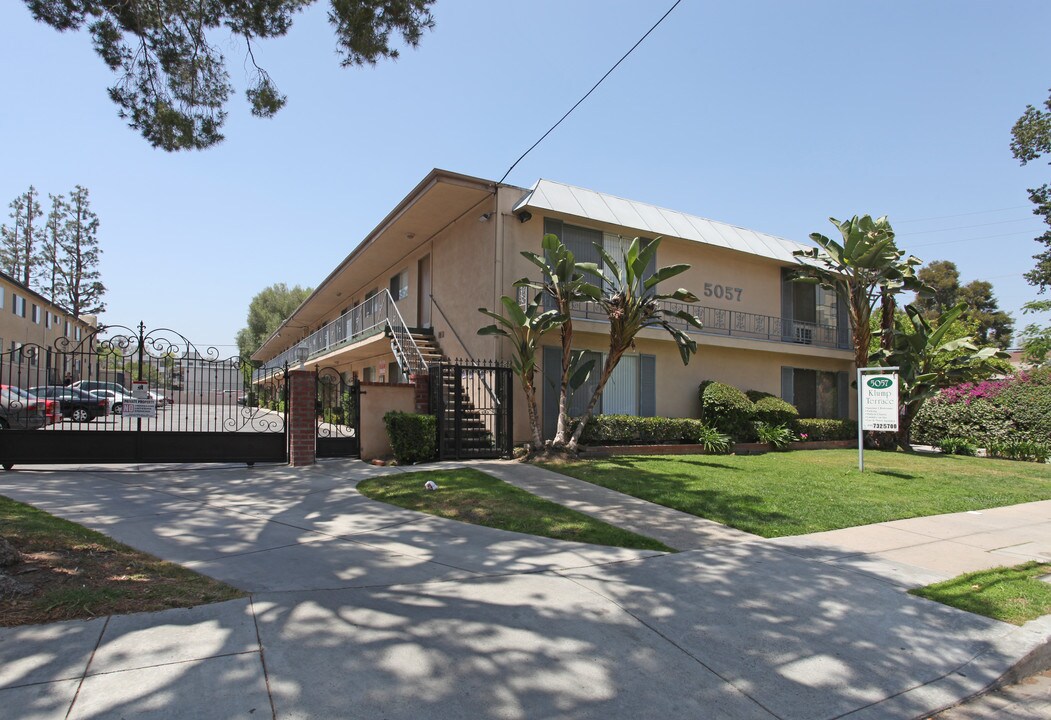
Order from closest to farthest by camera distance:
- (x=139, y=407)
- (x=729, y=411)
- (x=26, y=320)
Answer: (x=139, y=407)
(x=729, y=411)
(x=26, y=320)

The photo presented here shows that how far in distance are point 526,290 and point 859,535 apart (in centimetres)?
881

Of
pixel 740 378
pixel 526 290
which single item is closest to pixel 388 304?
pixel 526 290

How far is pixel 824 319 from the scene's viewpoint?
2070 centimetres

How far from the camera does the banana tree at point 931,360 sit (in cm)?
1611

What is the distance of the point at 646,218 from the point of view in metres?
16.1

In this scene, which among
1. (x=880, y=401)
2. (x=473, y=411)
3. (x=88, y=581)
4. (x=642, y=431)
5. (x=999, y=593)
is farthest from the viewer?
(x=642, y=431)

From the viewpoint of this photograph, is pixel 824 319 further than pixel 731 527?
Yes

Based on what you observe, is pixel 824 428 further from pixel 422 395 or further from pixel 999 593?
pixel 999 593

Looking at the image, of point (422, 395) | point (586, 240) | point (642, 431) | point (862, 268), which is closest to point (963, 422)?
point (862, 268)

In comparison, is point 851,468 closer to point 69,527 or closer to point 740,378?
point 740,378

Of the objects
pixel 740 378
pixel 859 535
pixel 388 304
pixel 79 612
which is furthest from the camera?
pixel 388 304

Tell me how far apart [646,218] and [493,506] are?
35.1 ft

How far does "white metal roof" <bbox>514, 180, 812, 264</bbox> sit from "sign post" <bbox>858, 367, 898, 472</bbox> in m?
5.83

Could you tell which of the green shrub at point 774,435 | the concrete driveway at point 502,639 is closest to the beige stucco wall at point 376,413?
the concrete driveway at point 502,639
